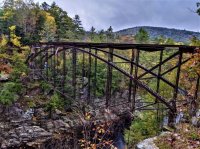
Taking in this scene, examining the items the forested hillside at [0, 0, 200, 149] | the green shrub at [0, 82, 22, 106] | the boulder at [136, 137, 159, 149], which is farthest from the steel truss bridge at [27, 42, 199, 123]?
the green shrub at [0, 82, 22, 106]

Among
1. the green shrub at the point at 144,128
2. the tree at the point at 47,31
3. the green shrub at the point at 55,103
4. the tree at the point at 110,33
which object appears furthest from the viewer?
the tree at the point at 110,33

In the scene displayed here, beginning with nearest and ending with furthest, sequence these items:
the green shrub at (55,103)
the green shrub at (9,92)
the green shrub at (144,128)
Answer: the green shrub at (144,128)
the green shrub at (9,92)
the green shrub at (55,103)

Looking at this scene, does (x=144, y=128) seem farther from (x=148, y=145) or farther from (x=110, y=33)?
(x=110, y=33)

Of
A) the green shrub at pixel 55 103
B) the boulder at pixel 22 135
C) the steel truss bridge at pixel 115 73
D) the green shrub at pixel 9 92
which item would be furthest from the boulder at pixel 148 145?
the green shrub at pixel 9 92

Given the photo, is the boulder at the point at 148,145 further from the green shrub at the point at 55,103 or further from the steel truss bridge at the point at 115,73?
the green shrub at the point at 55,103

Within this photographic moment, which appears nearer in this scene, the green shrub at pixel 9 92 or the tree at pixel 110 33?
the green shrub at pixel 9 92

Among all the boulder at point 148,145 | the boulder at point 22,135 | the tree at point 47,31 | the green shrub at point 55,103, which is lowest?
the boulder at point 22,135

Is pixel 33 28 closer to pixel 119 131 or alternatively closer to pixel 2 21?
pixel 2 21

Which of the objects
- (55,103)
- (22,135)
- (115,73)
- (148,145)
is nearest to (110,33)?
(115,73)

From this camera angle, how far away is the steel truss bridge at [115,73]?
1262cm

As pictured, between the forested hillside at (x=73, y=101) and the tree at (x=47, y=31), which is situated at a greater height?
the tree at (x=47, y=31)

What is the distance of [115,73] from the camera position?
40.2 metres

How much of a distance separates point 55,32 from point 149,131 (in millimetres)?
46739

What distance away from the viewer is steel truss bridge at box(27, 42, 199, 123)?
12617 mm
